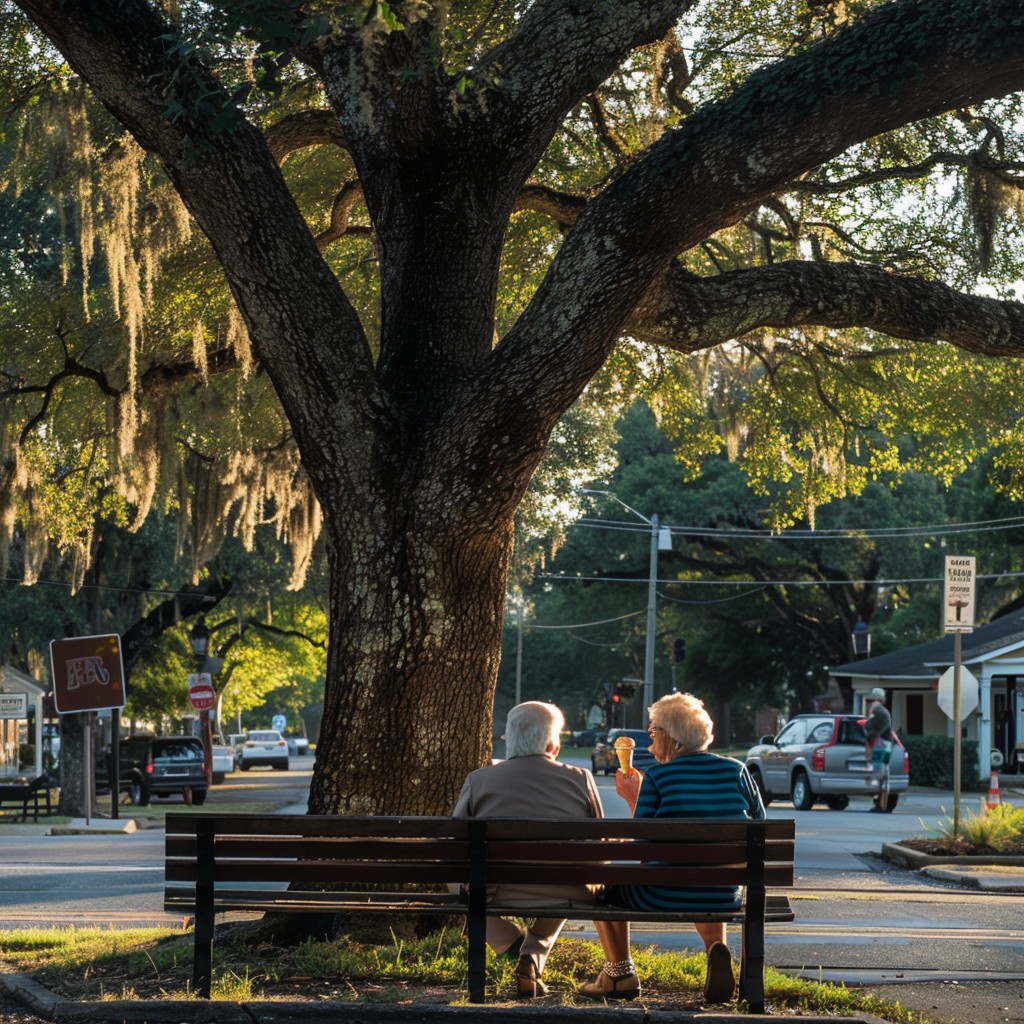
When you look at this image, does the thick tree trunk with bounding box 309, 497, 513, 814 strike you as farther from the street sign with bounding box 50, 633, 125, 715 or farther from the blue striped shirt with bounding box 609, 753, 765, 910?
the street sign with bounding box 50, 633, 125, 715

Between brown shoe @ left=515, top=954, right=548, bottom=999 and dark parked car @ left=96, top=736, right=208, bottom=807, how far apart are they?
99.5 feet

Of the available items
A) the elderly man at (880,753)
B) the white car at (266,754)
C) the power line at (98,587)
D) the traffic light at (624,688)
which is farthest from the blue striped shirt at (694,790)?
the white car at (266,754)

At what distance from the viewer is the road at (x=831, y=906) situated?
9750mm

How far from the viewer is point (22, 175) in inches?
570

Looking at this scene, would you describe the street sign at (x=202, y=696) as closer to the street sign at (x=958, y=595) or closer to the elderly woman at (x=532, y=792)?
the street sign at (x=958, y=595)

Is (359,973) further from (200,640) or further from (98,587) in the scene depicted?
(200,640)

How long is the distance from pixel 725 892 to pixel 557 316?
3.20 m

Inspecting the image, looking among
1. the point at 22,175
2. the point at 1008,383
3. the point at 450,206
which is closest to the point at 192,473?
the point at 22,175

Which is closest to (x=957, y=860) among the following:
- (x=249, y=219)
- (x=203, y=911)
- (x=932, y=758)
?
(x=249, y=219)

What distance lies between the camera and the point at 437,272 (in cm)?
972

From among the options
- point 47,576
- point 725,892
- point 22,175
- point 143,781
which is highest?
point 22,175

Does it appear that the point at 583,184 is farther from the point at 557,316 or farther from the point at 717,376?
the point at 557,316

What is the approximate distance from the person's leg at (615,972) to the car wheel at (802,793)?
76.4ft

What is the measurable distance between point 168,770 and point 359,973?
3016 centimetres
